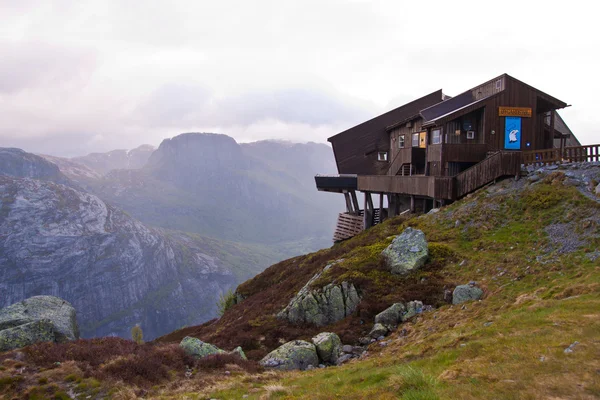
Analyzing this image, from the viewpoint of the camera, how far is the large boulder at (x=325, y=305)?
21.5 m

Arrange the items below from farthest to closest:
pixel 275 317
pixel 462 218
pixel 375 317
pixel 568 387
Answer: pixel 462 218, pixel 275 317, pixel 375 317, pixel 568 387

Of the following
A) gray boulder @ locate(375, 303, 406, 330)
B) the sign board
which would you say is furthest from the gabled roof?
gray boulder @ locate(375, 303, 406, 330)

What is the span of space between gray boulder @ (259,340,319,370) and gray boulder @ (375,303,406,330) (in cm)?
371

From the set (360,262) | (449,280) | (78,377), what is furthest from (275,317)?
(78,377)

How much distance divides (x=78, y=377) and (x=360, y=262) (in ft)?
51.4

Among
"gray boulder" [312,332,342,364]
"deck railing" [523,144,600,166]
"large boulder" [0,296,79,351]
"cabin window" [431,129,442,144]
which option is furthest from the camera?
"cabin window" [431,129,442,144]

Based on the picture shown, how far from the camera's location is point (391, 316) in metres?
19.0

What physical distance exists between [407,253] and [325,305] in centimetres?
568

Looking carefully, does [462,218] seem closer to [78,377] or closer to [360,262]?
[360,262]

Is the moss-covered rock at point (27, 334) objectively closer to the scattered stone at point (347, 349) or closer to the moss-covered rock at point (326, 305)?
the moss-covered rock at point (326, 305)

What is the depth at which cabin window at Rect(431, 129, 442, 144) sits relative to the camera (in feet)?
128

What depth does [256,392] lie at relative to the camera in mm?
12484

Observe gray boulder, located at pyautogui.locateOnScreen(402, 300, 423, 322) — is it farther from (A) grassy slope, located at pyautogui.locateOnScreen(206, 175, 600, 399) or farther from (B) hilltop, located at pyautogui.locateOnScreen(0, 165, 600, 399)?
(A) grassy slope, located at pyautogui.locateOnScreen(206, 175, 600, 399)

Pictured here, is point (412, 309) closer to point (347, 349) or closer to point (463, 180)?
point (347, 349)
